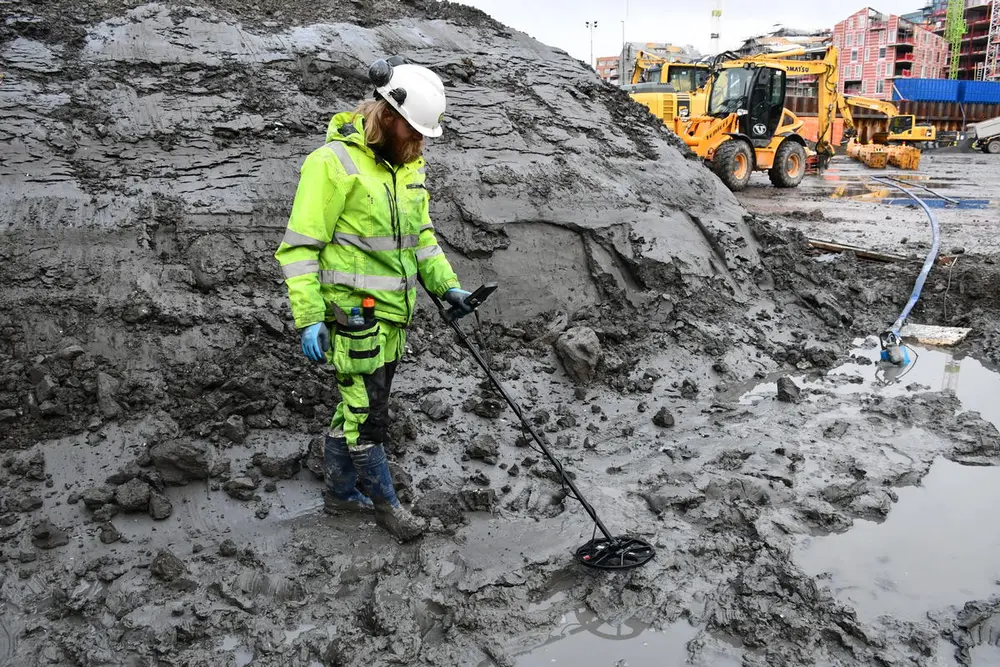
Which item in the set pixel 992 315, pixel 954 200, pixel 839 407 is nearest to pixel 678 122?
pixel 954 200

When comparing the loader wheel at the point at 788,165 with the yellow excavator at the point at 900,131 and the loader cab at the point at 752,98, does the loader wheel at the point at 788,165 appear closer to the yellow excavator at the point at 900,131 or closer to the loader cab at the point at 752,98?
the loader cab at the point at 752,98

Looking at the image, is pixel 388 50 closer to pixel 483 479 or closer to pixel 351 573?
pixel 483 479

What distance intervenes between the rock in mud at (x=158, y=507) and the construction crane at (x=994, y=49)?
54.5 meters

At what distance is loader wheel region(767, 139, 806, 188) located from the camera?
1439 centimetres

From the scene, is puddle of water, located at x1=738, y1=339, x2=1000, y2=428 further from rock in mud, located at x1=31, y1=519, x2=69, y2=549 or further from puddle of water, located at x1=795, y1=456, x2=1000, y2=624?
rock in mud, located at x1=31, y1=519, x2=69, y2=549

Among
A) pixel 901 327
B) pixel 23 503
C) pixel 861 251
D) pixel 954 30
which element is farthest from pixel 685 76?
pixel 954 30

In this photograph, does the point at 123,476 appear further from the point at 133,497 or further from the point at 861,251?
the point at 861,251

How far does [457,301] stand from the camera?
322cm

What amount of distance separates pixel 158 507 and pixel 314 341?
3.87ft

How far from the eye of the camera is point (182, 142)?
447 centimetres

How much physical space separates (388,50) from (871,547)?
467 cm

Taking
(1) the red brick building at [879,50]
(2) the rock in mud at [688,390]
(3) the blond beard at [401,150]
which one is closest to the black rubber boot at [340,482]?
(3) the blond beard at [401,150]

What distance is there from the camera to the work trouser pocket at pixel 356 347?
288cm

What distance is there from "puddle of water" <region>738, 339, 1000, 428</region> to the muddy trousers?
102 inches
